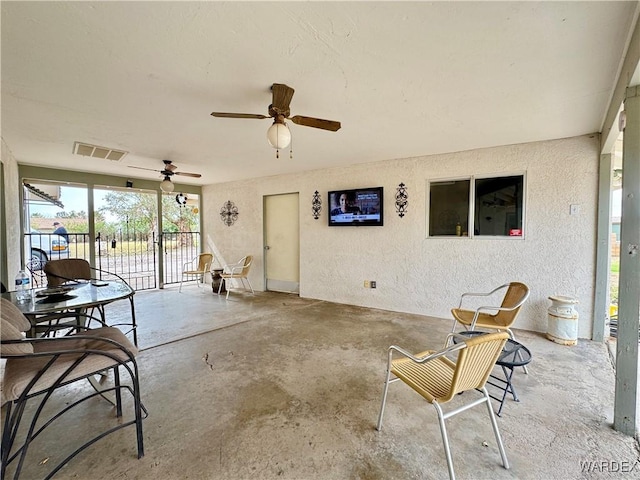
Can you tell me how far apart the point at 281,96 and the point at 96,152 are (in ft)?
11.2

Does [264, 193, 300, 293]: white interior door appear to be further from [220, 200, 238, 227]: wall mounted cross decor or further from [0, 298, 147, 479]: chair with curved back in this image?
[0, 298, 147, 479]: chair with curved back

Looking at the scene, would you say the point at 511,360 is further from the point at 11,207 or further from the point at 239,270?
the point at 11,207

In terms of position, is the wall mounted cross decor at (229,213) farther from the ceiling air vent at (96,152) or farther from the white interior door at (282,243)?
the ceiling air vent at (96,152)

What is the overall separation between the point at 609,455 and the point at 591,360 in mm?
1560

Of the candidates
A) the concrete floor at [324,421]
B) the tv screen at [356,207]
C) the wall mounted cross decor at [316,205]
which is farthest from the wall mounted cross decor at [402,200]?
the concrete floor at [324,421]

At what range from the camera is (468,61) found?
5.98ft

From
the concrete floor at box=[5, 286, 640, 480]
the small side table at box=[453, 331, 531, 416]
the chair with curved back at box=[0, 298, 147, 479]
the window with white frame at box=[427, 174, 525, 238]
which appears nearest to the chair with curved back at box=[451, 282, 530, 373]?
the concrete floor at box=[5, 286, 640, 480]

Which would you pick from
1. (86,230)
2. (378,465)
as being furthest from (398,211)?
Result: (86,230)

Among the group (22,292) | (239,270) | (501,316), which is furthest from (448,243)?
(22,292)

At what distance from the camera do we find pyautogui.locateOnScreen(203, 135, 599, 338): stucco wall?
3.27 metres

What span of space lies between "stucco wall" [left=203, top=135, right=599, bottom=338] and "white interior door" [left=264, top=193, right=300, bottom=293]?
0.17 meters

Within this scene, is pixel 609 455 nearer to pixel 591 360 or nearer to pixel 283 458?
pixel 591 360

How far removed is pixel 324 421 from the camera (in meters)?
1.85

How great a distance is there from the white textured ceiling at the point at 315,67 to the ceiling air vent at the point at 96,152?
14.6 inches
